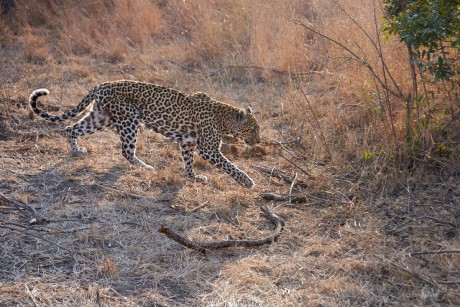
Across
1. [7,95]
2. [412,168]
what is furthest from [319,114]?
[7,95]

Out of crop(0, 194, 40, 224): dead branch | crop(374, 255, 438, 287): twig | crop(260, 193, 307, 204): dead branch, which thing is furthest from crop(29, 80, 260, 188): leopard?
crop(374, 255, 438, 287): twig

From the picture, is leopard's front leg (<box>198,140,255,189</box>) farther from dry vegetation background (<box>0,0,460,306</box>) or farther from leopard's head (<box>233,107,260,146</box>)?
leopard's head (<box>233,107,260,146</box>)

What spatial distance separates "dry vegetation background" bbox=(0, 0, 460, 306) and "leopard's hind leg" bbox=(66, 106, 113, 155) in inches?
7.4

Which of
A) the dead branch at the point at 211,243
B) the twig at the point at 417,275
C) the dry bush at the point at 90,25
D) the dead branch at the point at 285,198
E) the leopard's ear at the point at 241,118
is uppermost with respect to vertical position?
the twig at the point at 417,275

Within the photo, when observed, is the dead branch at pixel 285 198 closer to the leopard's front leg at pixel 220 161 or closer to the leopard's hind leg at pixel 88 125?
the leopard's front leg at pixel 220 161

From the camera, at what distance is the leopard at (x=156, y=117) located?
8047 mm

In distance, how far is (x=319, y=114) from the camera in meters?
8.88

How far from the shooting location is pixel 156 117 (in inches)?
320

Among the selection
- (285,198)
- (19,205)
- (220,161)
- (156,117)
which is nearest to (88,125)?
(156,117)

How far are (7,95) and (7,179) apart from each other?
8.52 ft

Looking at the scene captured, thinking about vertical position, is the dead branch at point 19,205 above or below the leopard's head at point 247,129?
below

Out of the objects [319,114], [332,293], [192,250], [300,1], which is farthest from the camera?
[300,1]

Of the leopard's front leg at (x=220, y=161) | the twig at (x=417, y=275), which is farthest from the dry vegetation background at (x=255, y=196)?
the leopard's front leg at (x=220, y=161)

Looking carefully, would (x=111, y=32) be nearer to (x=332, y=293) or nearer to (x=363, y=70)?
(x=363, y=70)
